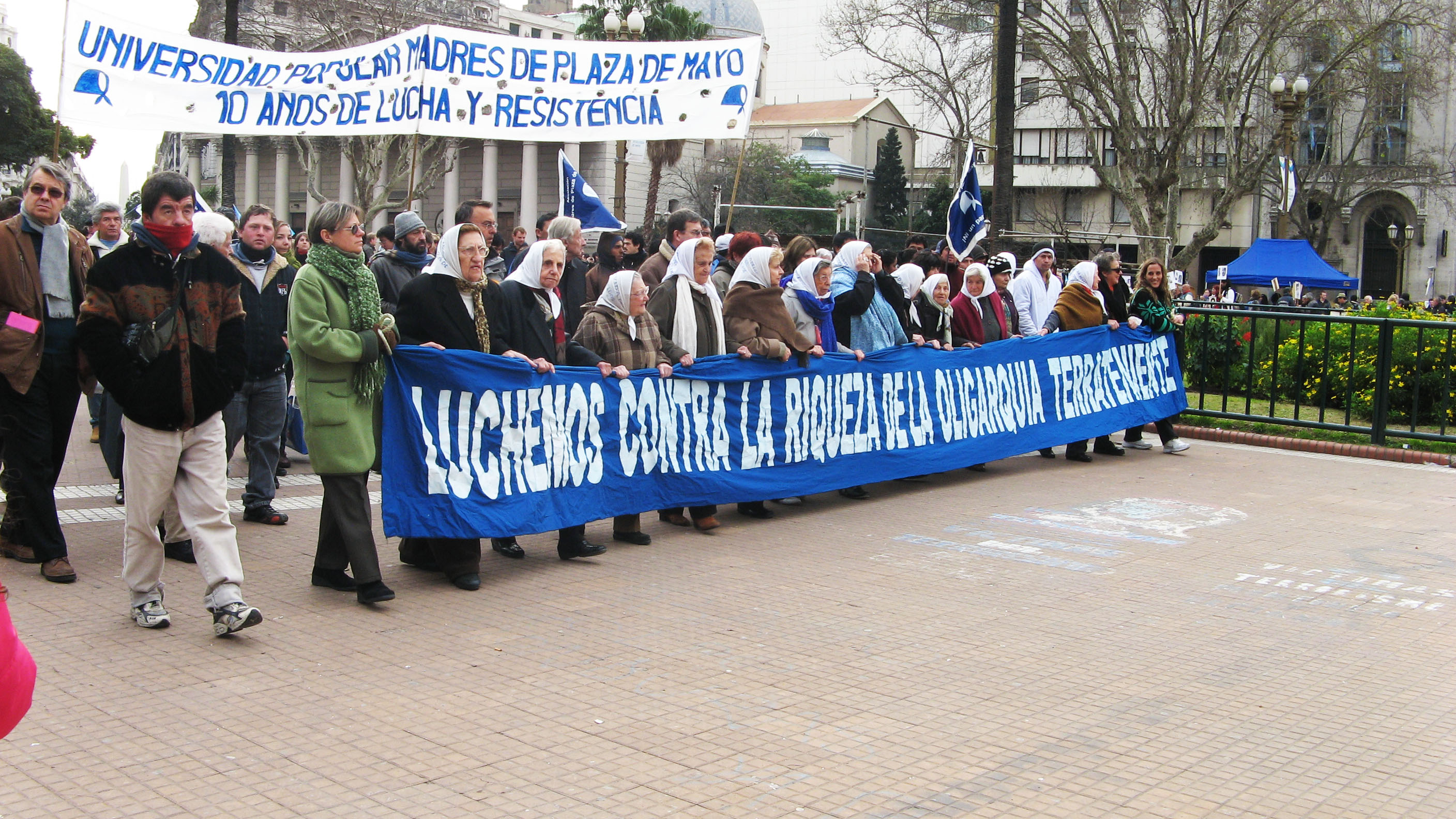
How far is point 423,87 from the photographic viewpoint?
30.7 ft

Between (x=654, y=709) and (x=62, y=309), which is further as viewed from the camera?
(x=62, y=309)

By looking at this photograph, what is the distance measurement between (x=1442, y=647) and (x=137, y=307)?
6.07 m

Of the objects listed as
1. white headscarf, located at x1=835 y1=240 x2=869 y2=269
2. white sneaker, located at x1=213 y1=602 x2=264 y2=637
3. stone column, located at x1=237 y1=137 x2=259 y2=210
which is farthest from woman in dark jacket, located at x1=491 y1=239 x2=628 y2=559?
stone column, located at x1=237 y1=137 x2=259 y2=210

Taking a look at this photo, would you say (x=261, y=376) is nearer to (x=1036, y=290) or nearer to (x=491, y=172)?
(x=1036, y=290)

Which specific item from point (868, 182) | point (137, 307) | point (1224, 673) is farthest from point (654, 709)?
point (868, 182)

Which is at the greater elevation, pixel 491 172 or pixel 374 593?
pixel 491 172

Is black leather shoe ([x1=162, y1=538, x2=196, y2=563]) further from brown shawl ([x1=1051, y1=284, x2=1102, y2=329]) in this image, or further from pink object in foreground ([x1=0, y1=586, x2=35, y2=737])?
brown shawl ([x1=1051, y1=284, x2=1102, y2=329])

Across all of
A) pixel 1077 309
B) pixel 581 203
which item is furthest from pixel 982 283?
pixel 581 203

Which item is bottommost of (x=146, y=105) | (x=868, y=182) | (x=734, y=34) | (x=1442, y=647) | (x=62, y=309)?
(x=1442, y=647)

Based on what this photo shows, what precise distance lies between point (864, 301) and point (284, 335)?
4215 mm

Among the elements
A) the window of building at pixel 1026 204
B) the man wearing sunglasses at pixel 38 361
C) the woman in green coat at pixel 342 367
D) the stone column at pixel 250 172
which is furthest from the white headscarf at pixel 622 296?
the stone column at pixel 250 172

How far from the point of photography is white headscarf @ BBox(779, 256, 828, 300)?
9.45 m

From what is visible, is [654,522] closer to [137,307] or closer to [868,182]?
[137,307]

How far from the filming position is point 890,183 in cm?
8388
